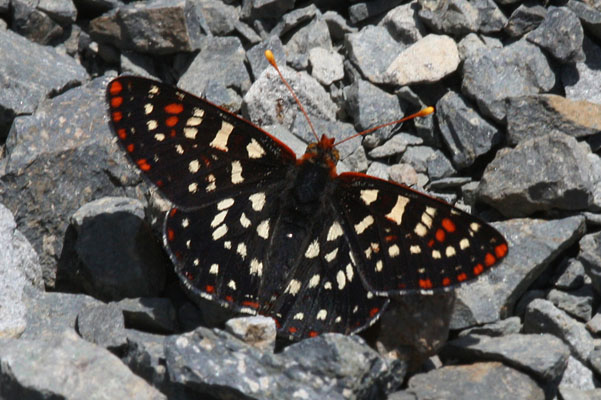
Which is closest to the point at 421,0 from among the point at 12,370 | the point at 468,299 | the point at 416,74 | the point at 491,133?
the point at 416,74

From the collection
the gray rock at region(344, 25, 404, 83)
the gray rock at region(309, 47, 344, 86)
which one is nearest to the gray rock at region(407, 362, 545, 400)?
the gray rock at region(344, 25, 404, 83)

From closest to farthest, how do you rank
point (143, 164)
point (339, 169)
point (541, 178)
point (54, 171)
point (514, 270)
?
point (143, 164) → point (514, 270) → point (541, 178) → point (54, 171) → point (339, 169)

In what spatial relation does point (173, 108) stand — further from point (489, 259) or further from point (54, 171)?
point (489, 259)

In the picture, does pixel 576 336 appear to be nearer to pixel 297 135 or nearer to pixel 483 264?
pixel 483 264

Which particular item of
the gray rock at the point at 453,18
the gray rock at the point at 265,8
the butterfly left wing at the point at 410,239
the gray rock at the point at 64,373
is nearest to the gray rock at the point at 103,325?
the gray rock at the point at 64,373

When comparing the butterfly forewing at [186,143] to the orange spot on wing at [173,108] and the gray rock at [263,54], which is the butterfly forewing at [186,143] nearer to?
the orange spot on wing at [173,108]

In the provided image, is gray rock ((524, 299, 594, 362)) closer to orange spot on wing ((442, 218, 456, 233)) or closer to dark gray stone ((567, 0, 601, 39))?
orange spot on wing ((442, 218, 456, 233))

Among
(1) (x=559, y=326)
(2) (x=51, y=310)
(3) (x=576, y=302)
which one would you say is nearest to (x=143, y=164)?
(2) (x=51, y=310)
